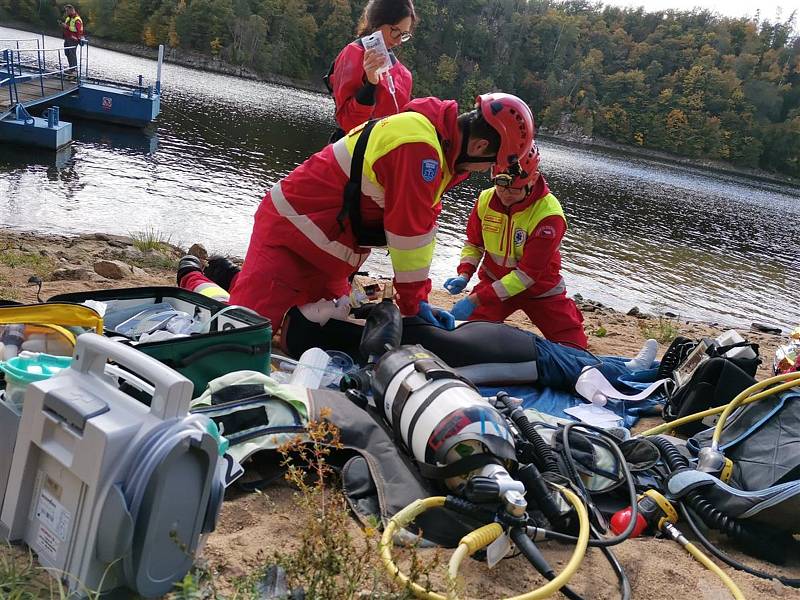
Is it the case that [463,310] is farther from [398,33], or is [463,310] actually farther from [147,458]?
[147,458]

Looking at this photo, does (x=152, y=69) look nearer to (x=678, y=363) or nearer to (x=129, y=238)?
(x=129, y=238)

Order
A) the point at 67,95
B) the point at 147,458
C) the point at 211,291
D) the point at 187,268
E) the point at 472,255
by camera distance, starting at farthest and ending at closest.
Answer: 1. the point at 67,95
2. the point at 472,255
3. the point at 187,268
4. the point at 211,291
5. the point at 147,458

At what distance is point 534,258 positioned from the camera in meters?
5.13

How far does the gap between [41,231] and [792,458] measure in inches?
393

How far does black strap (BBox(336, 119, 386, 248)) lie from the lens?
3.71 m

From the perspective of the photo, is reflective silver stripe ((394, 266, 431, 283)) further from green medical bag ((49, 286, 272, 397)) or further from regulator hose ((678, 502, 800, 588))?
regulator hose ((678, 502, 800, 588))

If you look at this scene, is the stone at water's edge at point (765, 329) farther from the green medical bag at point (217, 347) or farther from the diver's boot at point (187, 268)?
the green medical bag at point (217, 347)

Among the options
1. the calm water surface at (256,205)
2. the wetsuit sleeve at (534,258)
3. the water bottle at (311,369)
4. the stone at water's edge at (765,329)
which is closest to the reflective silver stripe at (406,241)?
the water bottle at (311,369)

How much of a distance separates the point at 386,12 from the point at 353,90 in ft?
2.14

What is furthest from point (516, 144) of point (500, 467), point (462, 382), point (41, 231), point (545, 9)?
point (545, 9)

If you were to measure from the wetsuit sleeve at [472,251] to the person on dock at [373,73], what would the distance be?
4.21 ft

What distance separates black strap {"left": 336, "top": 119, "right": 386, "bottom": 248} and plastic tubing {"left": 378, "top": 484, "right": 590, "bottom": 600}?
79.5 inches

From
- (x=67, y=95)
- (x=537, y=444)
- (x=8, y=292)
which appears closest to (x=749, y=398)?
(x=537, y=444)

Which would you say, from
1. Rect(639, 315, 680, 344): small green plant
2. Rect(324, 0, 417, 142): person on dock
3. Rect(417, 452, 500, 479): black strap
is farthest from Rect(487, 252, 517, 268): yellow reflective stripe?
Rect(417, 452, 500, 479): black strap
